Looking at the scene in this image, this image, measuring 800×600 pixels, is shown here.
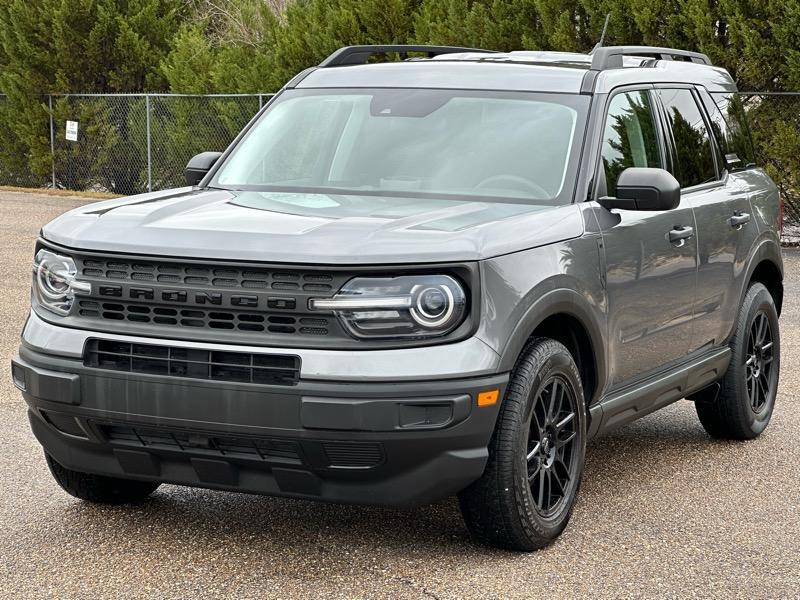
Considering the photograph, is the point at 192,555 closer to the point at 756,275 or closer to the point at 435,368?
the point at 435,368

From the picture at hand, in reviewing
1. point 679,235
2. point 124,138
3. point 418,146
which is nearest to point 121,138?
point 124,138

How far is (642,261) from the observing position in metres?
5.83

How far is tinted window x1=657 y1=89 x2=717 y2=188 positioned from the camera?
6602 mm

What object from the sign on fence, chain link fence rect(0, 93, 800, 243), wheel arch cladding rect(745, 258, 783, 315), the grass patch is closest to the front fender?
wheel arch cladding rect(745, 258, 783, 315)

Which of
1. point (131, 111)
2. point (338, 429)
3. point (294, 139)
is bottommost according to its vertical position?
point (131, 111)

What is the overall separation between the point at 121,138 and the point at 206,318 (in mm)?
23298

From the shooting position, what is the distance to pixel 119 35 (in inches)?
1090

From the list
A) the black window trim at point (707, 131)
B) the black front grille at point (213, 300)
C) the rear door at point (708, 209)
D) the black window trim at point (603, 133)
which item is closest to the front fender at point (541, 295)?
the black window trim at point (603, 133)

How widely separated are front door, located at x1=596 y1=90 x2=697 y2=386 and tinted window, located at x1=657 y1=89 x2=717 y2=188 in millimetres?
208

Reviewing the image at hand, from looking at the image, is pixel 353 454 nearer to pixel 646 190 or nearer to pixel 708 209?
pixel 646 190

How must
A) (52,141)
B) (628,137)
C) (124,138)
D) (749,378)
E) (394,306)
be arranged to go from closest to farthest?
(394,306) → (628,137) → (749,378) → (124,138) → (52,141)

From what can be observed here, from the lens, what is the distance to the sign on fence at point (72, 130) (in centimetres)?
2716

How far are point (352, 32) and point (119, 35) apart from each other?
7.79 metres

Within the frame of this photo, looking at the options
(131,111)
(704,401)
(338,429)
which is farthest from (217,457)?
(131,111)
